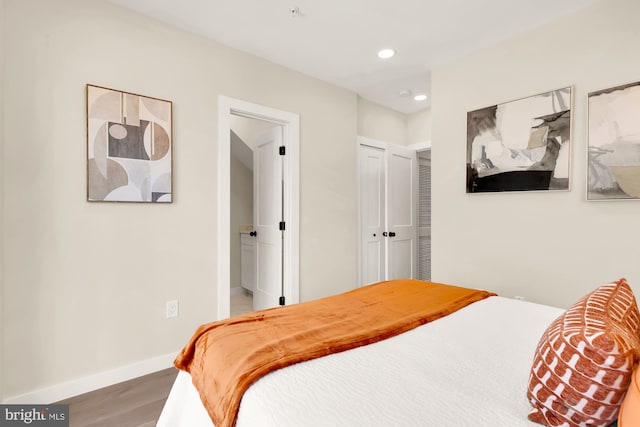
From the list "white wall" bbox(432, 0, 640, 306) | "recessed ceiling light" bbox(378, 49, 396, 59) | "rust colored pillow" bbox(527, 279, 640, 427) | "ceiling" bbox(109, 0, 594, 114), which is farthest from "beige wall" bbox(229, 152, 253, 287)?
"rust colored pillow" bbox(527, 279, 640, 427)

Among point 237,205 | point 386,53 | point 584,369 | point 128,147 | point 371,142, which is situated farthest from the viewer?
point 237,205

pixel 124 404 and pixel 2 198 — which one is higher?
pixel 2 198

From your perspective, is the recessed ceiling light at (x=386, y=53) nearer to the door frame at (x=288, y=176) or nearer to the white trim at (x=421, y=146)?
the door frame at (x=288, y=176)

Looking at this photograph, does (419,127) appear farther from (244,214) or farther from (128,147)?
(128,147)

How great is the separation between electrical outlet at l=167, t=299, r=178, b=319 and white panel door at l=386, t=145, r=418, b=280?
105 inches

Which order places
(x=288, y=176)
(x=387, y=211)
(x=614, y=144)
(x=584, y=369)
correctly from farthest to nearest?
(x=387, y=211), (x=288, y=176), (x=614, y=144), (x=584, y=369)

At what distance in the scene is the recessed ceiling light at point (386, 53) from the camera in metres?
2.84

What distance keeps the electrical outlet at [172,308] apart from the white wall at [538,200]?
2.38m

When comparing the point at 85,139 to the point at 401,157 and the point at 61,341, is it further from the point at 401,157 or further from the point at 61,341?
the point at 401,157

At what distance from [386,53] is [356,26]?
20.0 inches

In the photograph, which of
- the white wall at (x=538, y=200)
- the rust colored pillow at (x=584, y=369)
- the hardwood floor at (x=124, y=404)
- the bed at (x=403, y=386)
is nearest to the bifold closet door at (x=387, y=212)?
the white wall at (x=538, y=200)

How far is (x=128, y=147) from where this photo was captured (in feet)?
7.31

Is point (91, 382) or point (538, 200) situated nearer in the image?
point (91, 382)

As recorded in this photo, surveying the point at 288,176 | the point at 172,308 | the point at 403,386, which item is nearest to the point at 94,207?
the point at 172,308
